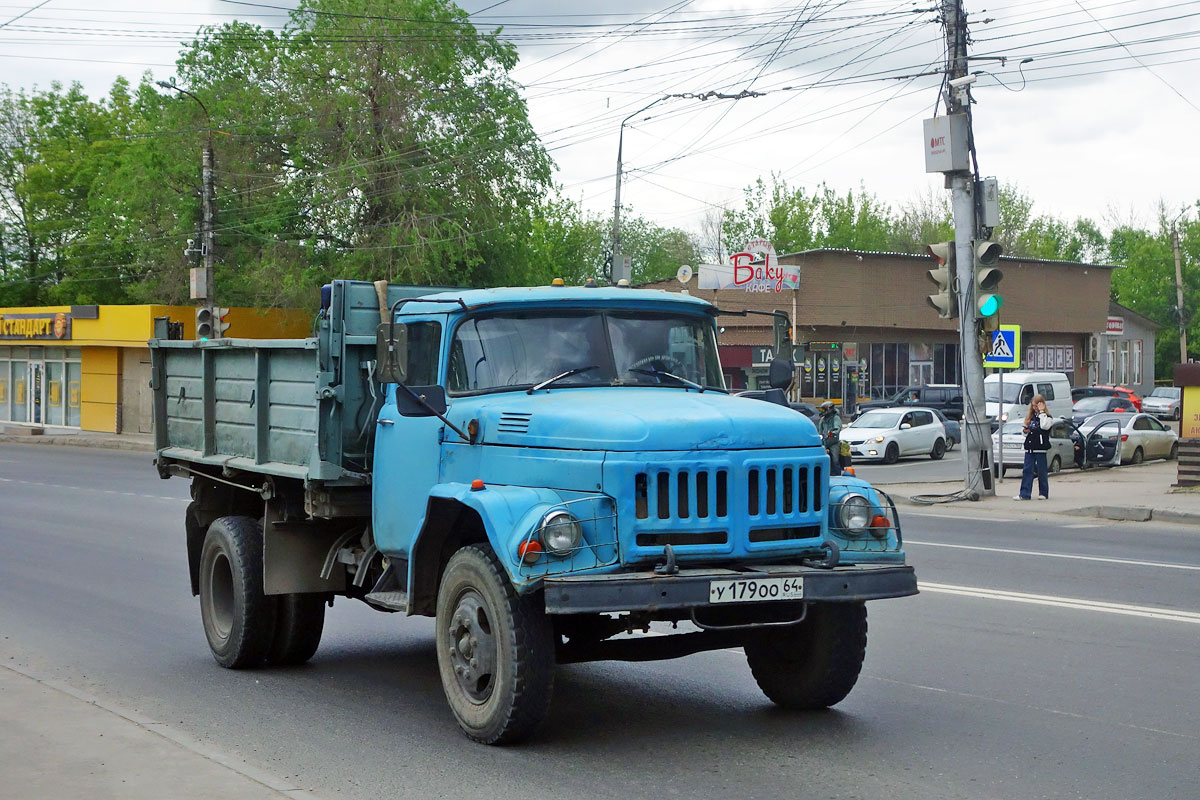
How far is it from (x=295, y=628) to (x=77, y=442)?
38537mm

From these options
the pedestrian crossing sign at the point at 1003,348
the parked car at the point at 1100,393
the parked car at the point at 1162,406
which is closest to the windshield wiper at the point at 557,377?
the pedestrian crossing sign at the point at 1003,348

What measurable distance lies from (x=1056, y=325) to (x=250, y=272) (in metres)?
39.2

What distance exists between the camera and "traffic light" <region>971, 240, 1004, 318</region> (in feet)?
70.3

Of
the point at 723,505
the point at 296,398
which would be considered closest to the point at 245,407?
the point at 296,398

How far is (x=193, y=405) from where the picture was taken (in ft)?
31.0

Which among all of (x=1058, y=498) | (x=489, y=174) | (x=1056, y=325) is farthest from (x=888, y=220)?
(x=1058, y=498)

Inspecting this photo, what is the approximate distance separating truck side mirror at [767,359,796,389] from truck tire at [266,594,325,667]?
10.9 ft

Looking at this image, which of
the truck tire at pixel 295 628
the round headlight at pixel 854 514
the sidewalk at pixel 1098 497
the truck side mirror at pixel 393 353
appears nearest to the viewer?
the round headlight at pixel 854 514

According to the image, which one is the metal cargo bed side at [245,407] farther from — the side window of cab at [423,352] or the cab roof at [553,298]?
the cab roof at [553,298]

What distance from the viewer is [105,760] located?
5898 millimetres

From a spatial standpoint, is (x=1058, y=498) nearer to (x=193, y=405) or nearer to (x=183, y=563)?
(x=183, y=563)

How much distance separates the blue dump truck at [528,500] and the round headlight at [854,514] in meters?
0.02

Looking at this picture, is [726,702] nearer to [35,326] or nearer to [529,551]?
[529,551]

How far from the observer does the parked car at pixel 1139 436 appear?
3325 cm
